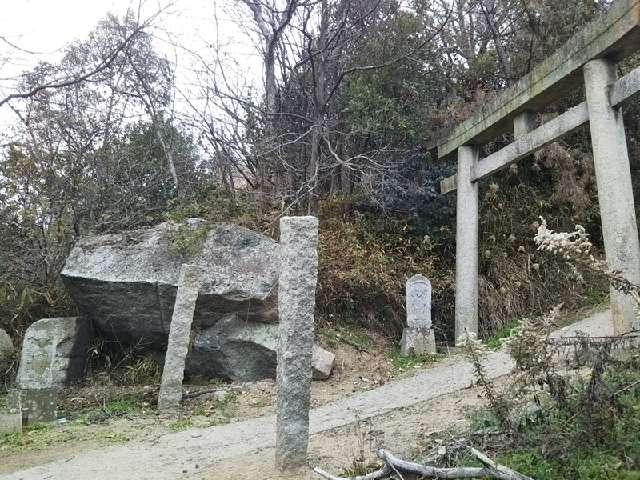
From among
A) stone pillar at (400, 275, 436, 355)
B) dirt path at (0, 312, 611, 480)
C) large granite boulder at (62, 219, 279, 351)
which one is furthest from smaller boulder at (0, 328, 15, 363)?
stone pillar at (400, 275, 436, 355)

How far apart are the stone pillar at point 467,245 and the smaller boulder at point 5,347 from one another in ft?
20.6

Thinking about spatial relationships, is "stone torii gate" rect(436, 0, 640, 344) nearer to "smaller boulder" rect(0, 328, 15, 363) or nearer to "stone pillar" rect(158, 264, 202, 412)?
"stone pillar" rect(158, 264, 202, 412)

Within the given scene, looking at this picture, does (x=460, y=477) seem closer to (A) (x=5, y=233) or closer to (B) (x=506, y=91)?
(B) (x=506, y=91)

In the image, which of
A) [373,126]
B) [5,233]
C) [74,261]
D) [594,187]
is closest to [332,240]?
[373,126]

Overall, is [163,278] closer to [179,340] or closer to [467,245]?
[179,340]

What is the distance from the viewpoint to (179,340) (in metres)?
6.50

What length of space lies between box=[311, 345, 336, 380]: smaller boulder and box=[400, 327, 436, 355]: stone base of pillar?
1.20 metres

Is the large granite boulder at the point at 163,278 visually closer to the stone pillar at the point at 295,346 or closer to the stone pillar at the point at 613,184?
the stone pillar at the point at 295,346

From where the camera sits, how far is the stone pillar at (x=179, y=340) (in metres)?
6.38

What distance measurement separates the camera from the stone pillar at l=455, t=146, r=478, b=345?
8.00 m

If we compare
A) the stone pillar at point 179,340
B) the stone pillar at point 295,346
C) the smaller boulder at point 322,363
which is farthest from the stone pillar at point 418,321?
the stone pillar at point 295,346

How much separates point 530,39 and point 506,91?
4204 millimetres

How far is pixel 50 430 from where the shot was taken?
5.90 meters

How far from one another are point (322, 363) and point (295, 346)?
319 cm
